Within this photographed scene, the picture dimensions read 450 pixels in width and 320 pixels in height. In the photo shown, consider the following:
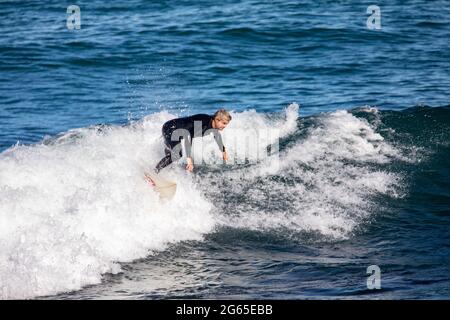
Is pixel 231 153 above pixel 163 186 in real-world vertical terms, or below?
below

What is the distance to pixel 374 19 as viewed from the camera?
2269 centimetres

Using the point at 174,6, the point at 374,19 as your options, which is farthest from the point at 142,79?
the point at 374,19

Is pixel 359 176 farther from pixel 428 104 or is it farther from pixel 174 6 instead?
pixel 174 6

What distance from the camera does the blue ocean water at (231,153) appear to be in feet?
27.4

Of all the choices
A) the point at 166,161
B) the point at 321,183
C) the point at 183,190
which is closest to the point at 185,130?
the point at 166,161

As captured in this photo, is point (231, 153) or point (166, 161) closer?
point (166, 161)

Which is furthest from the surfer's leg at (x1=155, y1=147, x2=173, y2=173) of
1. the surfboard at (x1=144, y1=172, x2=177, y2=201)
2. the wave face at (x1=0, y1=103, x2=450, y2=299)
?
the wave face at (x1=0, y1=103, x2=450, y2=299)

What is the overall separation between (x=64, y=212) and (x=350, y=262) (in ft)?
13.2

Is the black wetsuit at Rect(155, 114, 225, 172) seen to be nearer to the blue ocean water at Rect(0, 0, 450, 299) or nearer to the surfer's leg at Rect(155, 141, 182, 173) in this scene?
the surfer's leg at Rect(155, 141, 182, 173)

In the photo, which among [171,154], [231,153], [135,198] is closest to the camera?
[135,198]

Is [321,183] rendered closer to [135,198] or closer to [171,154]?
[171,154]

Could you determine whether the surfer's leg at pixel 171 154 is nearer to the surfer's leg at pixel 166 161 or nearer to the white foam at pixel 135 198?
the surfer's leg at pixel 166 161

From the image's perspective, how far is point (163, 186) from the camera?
10.2m

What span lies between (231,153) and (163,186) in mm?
3114
